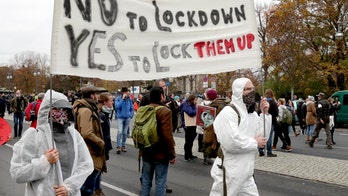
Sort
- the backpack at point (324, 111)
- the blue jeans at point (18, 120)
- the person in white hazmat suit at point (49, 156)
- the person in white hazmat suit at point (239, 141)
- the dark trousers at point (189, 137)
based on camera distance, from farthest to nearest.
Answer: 1. the blue jeans at point (18, 120)
2. the backpack at point (324, 111)
3. the dark trousers at point (189, 137)
4. the person in white hazmat suit at point (239, 141)
5. the person in white hazmat suit at point (49, 156)

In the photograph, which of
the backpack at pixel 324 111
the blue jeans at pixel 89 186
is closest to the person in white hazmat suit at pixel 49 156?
the blue jeans at pixel 89 186

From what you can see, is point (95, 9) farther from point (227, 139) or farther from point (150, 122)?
point (150, 122)

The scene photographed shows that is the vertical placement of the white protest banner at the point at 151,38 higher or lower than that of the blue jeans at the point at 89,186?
higher

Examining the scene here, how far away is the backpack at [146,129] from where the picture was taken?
5223mm

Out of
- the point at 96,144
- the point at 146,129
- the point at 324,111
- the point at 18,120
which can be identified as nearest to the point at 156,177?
the point at 146,129

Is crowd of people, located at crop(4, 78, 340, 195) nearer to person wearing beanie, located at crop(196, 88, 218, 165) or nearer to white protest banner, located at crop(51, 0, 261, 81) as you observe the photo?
white protest banner, located at crop(51, 0, 261, 81)

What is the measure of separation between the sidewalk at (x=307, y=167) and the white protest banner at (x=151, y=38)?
187 inches

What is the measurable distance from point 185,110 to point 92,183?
494 centimetres

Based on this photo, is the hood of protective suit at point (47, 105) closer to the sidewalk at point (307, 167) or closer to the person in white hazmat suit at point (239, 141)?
the person in white hazmat suit at point (239, 141)

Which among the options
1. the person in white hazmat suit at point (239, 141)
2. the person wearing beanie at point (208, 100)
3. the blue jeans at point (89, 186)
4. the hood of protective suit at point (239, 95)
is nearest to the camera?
the person in white hazmat suit at point (239, 141)

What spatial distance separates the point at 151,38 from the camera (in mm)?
3742

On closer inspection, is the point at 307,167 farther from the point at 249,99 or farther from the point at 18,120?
the point at 18,120

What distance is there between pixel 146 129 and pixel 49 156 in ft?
7.54

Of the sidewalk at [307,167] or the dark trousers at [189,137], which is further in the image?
the dark trousers at [189,137]
